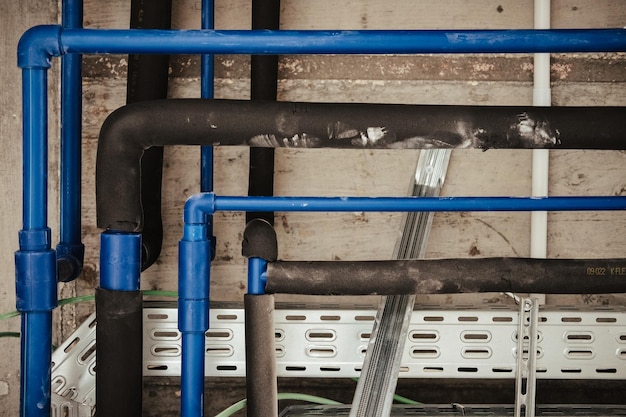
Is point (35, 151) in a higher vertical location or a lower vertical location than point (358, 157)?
lower

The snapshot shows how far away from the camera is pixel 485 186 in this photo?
3.60ft

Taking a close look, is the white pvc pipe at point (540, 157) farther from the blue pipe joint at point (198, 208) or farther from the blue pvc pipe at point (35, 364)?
the blue pvc pipe at point (35, 364)

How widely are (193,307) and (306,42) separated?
0.41 meters

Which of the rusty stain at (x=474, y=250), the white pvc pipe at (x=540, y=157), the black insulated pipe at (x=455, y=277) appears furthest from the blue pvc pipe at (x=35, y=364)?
the white pvc pipe at (x=540, y=157)

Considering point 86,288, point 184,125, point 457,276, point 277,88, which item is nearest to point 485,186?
point 457,276

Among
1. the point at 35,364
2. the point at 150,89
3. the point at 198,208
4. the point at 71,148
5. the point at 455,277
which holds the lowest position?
the point at 35,364

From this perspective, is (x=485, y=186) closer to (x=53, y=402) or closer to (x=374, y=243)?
(x=374, y=243)

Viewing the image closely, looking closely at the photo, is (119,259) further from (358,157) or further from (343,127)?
(358,157)

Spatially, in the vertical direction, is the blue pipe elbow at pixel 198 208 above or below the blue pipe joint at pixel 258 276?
above

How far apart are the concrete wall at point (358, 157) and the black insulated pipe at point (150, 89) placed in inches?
3.2

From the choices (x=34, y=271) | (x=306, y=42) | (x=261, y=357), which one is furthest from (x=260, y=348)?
(x=306, y=42)

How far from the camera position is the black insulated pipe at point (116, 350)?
76 cm

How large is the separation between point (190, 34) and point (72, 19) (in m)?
0.34

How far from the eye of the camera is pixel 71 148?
93 centimetres
